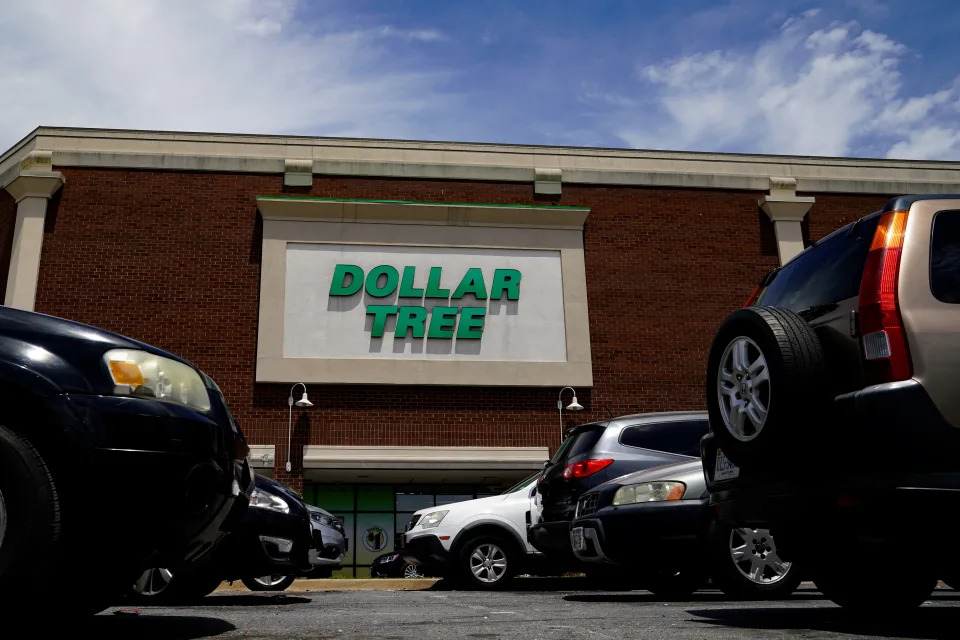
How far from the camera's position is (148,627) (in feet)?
15.4

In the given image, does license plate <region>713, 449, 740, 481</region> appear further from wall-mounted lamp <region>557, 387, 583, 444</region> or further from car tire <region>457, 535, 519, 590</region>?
wall-mounted lamp <region>557, 387, 583, 444</region>

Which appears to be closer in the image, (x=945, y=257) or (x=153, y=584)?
(x=945, y=257)

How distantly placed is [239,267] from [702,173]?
10637 millimetres

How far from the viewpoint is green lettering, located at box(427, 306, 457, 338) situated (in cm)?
1927

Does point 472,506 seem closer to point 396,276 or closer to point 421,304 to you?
point 421,304

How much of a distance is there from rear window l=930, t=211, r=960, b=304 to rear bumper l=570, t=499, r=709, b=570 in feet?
10.6

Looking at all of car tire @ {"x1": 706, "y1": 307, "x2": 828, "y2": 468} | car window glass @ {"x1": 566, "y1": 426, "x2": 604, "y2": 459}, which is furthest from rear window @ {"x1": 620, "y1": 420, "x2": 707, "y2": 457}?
car tire @ {"x1": 706, "y1": 307, "x2": 828, "y2": 468}

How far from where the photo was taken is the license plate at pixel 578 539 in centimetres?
719

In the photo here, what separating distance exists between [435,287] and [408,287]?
577mm

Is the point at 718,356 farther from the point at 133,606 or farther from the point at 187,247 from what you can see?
the point at 187,247

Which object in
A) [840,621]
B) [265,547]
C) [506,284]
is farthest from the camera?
[506,284]

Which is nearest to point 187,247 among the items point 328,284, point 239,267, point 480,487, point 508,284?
point 239,267

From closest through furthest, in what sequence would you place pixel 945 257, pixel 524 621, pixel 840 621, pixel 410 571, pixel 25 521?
pixel 25 521 → pixel 945 257 → pixel 840 621 → pixel 524 621 → pixel 410 571

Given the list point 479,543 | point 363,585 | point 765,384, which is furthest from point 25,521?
point 363,585
